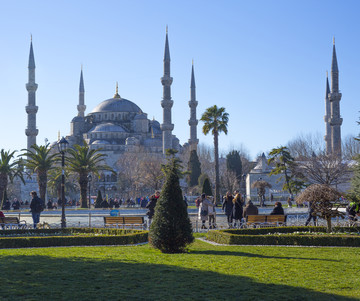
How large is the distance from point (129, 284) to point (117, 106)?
85748mm

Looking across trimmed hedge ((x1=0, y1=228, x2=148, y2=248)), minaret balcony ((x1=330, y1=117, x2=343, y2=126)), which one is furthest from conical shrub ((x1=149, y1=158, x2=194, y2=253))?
minaret balcony ((x1=330, y1=117, x2=343, y2=126))

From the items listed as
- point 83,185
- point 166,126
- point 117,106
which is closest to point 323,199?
point 83,185

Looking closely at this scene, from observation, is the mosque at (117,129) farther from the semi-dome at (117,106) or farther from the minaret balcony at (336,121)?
the minaret balcony at (336,121)

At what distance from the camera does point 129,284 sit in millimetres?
7344

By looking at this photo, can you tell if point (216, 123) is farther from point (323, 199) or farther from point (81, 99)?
point (81, 99)

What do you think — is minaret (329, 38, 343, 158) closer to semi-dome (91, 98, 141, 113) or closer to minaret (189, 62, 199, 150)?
minaret (189, 62, 199, 150)

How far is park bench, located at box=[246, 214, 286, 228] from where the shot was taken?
16562mm

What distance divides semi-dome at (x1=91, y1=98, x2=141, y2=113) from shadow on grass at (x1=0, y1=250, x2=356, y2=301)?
8332 centimetres

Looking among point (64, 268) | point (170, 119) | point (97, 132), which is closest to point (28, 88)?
point (170, 119)

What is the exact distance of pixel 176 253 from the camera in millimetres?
10547

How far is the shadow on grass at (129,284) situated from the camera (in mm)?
6617

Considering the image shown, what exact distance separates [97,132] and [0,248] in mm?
72534

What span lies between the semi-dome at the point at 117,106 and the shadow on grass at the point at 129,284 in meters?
83.3

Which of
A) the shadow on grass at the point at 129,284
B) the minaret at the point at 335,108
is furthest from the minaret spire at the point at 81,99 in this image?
the shadow on grass at the point at 129,284
